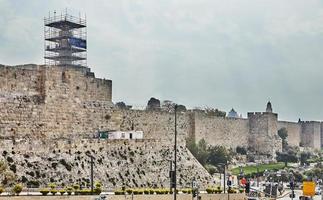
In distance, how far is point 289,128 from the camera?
93125 millimetres

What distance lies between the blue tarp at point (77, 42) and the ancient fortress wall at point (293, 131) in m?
34.7

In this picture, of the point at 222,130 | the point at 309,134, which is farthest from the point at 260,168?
the point at 309,134

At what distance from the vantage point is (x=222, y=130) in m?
72.8

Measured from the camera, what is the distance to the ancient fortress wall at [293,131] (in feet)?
301

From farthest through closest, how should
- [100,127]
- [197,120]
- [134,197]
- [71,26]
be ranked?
1. [197,120]
2. [71,26]
3. [100,127]
4. [134,197]

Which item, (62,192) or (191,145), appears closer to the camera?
(62,192)

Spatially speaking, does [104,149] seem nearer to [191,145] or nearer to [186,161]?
[186,161]

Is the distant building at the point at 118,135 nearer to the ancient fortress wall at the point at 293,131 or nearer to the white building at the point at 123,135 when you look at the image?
the white building at the point at 123,135

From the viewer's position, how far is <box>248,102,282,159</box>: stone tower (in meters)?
79.9

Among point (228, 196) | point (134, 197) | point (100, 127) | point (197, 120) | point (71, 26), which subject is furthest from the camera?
point (197, 120)

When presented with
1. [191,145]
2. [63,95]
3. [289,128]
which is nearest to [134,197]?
[63,95]

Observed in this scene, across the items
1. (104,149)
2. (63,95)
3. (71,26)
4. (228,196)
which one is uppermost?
(71,26)

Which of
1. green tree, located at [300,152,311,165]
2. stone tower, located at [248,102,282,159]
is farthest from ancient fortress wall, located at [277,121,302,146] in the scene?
stone tower, located at [248,102,282,159]

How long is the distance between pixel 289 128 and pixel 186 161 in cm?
4449
